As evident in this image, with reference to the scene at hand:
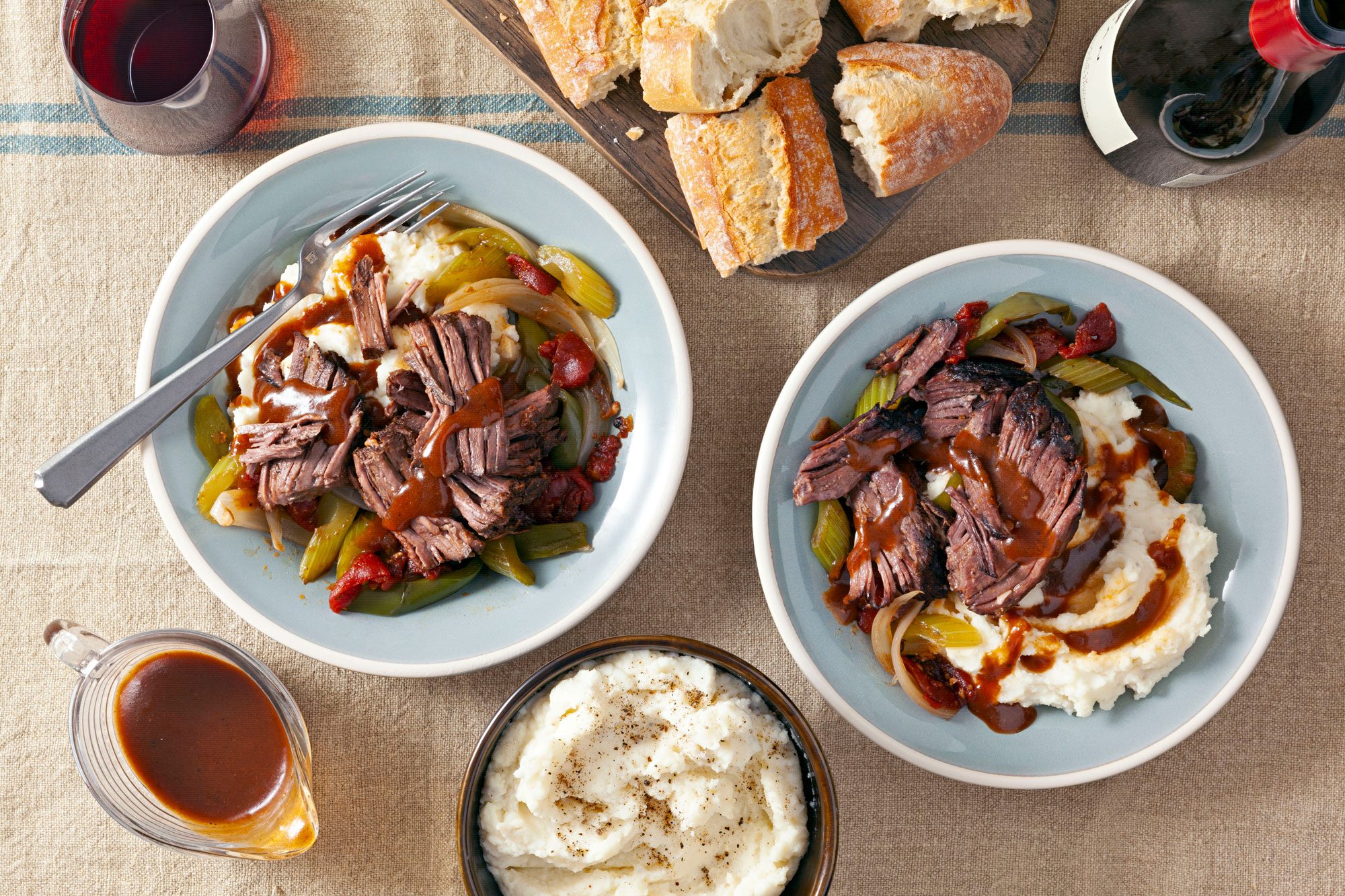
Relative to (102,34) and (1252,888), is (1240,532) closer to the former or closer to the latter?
(1252,888)

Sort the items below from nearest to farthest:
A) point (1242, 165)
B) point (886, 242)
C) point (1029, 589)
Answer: point (1029, 589)
point (1242, 165)
point (886, 242)

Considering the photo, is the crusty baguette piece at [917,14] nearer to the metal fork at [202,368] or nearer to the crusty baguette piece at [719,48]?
the crusty baguette piece at [719,48]

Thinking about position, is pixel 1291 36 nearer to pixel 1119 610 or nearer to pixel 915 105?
pixel 915 105

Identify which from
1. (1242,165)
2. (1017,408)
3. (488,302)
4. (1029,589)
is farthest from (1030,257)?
(488,302)

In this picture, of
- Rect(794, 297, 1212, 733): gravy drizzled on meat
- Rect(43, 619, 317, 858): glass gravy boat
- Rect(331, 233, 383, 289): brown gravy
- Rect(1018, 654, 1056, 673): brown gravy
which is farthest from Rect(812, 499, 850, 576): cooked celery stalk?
Rect(43, 619, 317, 858): glass gravy boat

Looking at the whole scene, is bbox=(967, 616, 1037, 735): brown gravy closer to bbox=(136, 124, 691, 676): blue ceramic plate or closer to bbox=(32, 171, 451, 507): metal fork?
bbox=(136, 124, 691, 676): blue ceramic plate

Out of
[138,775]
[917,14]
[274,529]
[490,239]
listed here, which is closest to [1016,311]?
[917,14]
